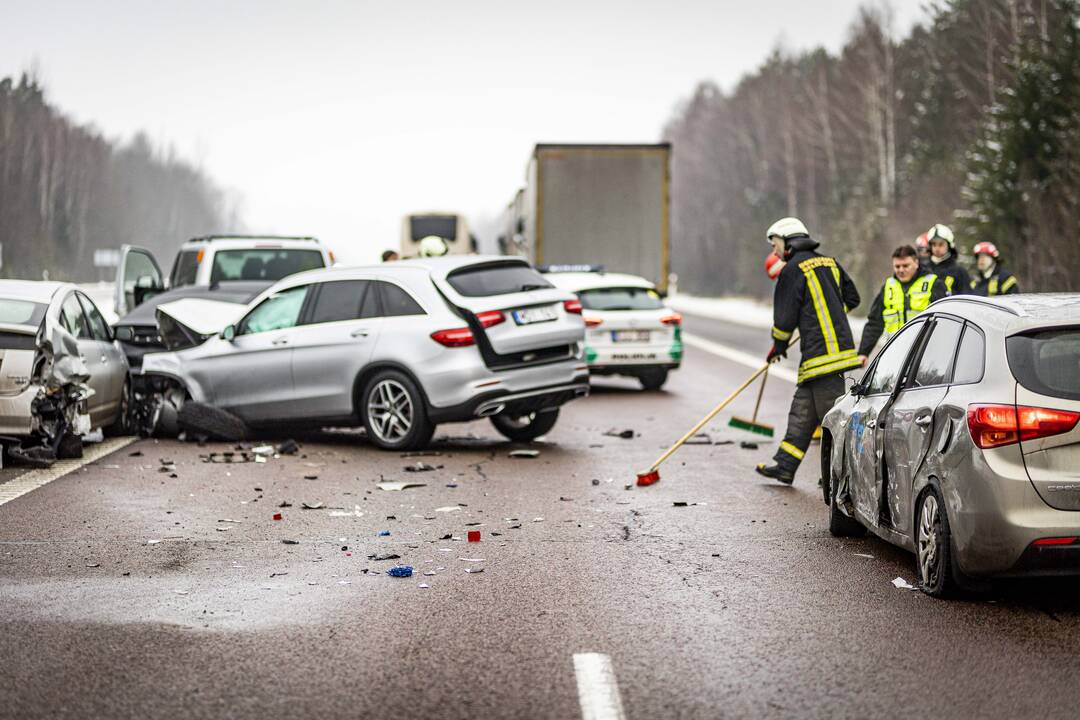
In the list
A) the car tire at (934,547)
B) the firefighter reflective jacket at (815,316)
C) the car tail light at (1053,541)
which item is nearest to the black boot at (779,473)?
the firefighter reflective jacket at (815,316)

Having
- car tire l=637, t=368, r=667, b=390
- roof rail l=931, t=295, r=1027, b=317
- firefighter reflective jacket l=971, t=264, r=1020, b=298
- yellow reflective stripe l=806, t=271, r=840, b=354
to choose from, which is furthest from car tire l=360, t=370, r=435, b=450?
car tire l=637, t=368, r=667, b=390

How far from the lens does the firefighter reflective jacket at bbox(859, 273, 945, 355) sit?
13.4 m

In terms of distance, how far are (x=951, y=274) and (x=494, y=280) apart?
4.01m

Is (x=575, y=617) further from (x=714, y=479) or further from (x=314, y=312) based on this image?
(x=314, y=312)

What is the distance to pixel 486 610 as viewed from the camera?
6820mm

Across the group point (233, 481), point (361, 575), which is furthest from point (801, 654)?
point (233, 481)

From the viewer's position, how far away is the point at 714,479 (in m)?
11.8

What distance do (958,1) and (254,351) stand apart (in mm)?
49830

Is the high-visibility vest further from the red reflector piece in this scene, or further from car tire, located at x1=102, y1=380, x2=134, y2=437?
car tire, located at x1=102, y1=380, x2=134, y2=437

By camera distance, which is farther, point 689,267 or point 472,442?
point 689,267

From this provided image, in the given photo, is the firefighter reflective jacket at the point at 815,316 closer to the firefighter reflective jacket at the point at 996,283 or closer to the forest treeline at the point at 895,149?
the firefighter reflective jacket at the point at 996,283

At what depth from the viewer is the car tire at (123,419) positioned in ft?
48.2

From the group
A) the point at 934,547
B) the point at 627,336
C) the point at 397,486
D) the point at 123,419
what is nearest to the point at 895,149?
the point at 627,336

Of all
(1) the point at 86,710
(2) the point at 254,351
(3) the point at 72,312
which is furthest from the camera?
(2) the point at 254,351
